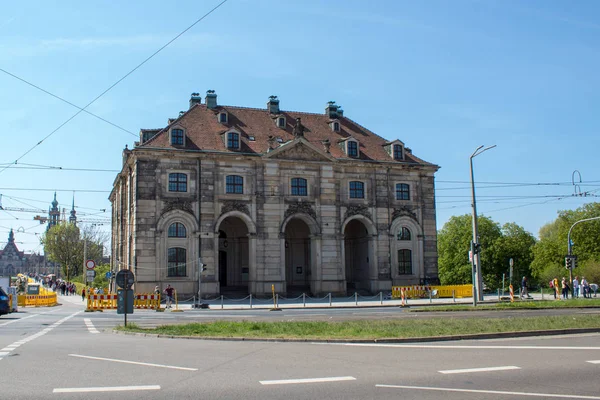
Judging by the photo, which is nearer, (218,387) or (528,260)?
(218,387)

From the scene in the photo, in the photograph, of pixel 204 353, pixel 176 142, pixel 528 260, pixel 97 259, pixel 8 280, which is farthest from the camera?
pixel 97 259

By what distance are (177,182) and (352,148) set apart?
49.3ft

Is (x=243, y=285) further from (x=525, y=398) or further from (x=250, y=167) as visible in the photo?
(x=525, y=398)

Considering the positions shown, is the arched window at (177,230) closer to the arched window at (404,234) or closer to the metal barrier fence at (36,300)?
the metal barrier fence at (36,300)

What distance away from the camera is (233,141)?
47219 mm

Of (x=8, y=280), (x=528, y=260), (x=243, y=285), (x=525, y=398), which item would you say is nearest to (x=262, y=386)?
(x=525, y=398)

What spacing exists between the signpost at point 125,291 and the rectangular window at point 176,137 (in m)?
25.6

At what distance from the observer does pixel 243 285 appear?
50250 mm

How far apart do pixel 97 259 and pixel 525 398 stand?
106577mm

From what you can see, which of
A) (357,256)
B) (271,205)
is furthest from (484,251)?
(271,205)

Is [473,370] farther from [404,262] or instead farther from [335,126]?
[335,126]

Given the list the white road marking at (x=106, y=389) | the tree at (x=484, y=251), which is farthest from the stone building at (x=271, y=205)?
the tree at (x=484, y=251)

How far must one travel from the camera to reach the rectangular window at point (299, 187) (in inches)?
1908

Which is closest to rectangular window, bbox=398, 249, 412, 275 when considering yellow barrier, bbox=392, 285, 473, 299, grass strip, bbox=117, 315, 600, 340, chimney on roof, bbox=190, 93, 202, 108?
yellow barrier, bbox=392, 285, 473, 299
